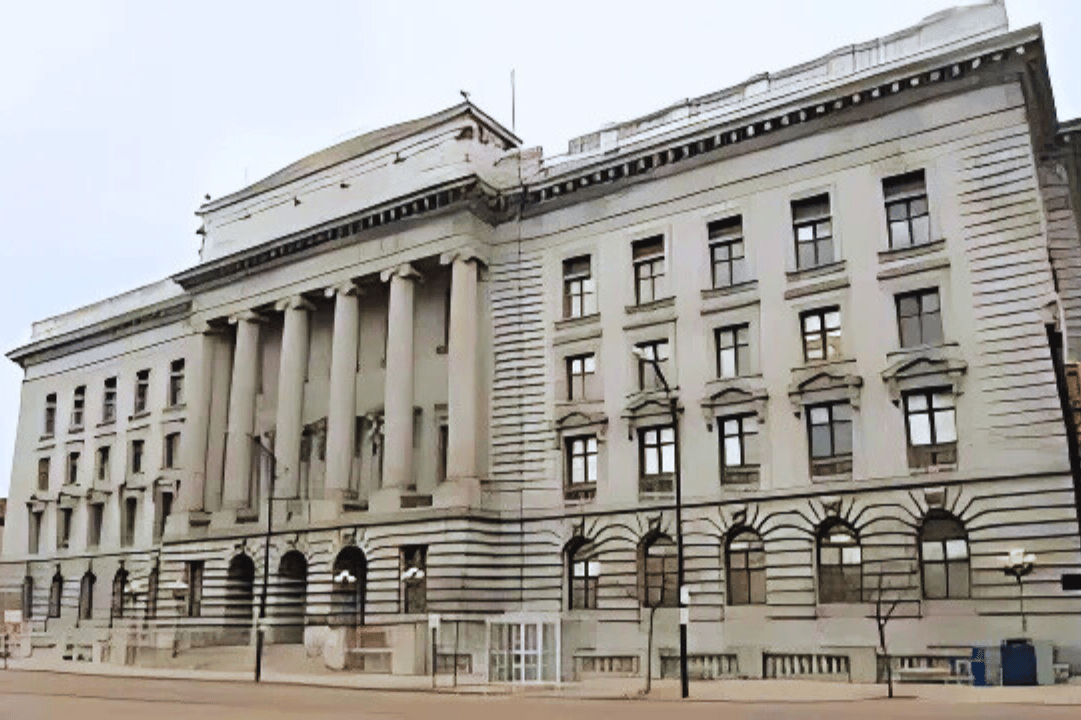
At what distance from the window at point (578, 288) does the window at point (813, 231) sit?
876 centimetres

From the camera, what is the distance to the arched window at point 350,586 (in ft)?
145

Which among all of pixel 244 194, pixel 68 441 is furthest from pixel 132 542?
pixel 244 194

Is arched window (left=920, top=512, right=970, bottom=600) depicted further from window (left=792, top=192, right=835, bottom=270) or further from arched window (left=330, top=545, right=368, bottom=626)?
arched window (left=330, top=545, right=368, bottom=626)

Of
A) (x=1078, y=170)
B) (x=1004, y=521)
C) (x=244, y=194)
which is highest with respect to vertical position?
(x=244, y=194)

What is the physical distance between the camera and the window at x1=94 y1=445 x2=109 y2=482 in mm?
63406

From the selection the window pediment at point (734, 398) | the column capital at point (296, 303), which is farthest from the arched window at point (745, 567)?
the column capital at point (296, 303)

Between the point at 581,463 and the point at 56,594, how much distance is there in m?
38.5

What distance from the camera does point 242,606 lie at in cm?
4891

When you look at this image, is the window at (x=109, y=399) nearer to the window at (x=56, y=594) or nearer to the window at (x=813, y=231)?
the window at (x=56, y=594)

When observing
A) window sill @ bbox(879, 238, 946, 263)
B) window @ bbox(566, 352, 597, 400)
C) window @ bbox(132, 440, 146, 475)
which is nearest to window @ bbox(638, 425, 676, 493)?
window @ bbox(566, 352, 597, 400)

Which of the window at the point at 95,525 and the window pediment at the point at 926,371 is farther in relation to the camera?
the window at the point at 95,525

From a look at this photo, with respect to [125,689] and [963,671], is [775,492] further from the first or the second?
[125,689]

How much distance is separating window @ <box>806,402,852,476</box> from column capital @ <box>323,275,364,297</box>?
21716 millimetres

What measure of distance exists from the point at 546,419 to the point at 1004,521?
58.3 feet
